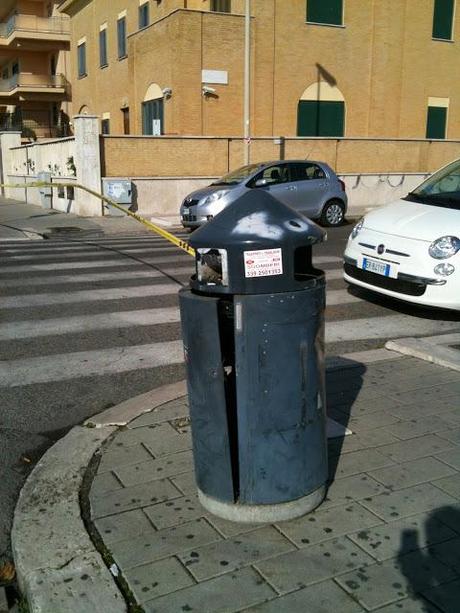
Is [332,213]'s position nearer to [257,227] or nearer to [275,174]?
[275,174]

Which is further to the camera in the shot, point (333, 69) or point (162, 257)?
point (333, 69)

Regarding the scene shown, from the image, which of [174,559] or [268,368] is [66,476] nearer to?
[174,559]

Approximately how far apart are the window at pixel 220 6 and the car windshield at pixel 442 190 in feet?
61.4

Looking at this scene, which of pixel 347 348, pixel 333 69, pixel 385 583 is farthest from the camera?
pixel 333 69

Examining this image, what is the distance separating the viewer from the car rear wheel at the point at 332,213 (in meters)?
16.5

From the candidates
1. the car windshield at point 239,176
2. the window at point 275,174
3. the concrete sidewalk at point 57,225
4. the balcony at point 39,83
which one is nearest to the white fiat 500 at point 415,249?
the window at point 275,174

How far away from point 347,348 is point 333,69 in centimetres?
2175

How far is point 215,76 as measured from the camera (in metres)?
23.0

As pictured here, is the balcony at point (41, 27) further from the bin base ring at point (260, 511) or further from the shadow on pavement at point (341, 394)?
the bin base ring at point (260, 511)

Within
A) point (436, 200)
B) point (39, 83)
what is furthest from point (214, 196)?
point (39, 83)

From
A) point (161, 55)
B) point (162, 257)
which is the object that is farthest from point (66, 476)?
point (161, 55)

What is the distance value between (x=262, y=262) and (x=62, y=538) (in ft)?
4.99

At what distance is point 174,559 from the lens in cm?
277

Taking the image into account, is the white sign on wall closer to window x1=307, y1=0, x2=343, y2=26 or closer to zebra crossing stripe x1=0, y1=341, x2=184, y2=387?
window x1=307, y1=0, x2=343, y2=26
